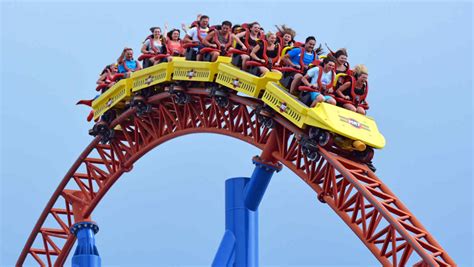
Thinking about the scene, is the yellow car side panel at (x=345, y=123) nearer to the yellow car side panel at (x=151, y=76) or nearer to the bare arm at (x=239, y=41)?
the bare arm at (x=239, y=41)

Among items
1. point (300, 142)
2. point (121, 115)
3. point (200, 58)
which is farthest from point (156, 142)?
point (300, 142)

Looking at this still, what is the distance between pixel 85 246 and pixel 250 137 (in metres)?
4.26

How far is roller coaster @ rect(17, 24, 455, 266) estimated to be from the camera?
17.5 meters

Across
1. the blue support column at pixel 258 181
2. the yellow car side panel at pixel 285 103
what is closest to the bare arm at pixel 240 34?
the yellow car side panel at pixel 285 103

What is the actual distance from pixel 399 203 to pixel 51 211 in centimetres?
748

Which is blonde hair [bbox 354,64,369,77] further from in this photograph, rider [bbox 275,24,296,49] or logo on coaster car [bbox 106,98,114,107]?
logo on coaster car [bbox 106,98,114,107]

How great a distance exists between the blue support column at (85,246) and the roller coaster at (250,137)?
0.07 ft

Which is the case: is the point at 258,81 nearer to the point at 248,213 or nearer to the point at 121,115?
the point at 248,213

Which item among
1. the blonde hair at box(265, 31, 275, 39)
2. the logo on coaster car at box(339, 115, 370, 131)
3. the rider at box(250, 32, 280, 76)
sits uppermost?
the blonde hair at box(265, 31, 275, 39)

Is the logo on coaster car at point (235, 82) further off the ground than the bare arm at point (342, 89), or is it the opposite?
the logo on coaster car at point (235, 82)

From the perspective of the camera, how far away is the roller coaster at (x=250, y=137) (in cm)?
1745

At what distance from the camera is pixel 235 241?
19.3 meters

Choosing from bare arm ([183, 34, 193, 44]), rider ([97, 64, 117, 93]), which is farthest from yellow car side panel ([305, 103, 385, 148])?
rider ([97, 64, 117, 93])

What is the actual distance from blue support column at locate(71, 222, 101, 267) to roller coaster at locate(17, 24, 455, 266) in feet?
0.07
